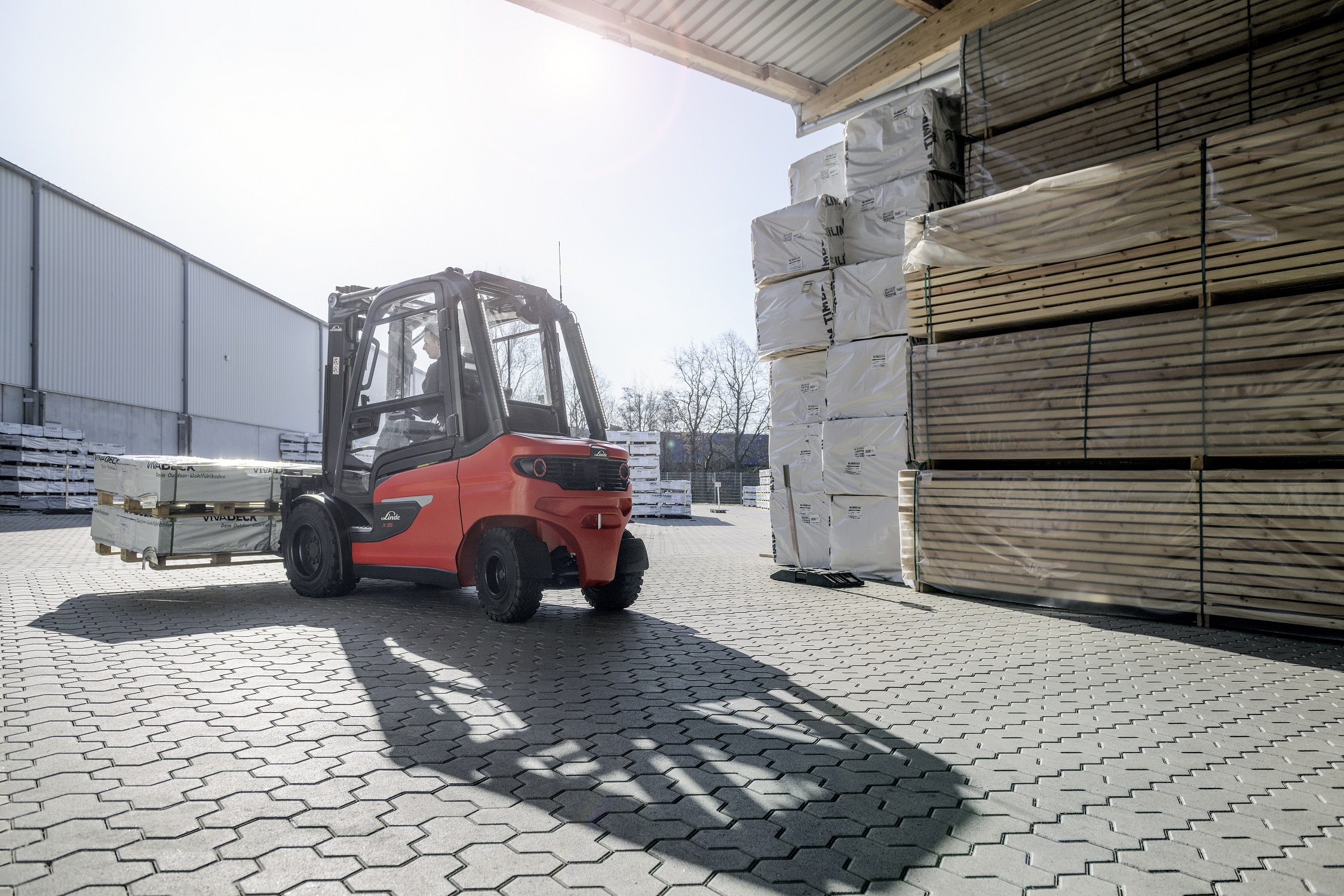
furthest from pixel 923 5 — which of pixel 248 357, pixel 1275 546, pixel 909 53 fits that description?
pixel 248 357

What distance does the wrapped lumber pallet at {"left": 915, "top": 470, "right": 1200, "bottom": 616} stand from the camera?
19.0 ft

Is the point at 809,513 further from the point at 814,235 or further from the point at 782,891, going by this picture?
the point at 782,891

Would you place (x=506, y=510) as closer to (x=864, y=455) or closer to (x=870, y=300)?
(x=864, y=455)

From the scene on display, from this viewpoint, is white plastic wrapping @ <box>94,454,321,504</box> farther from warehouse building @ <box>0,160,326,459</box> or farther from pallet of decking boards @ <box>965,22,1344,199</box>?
warehouse building @ <box>0,160,326,459</box>

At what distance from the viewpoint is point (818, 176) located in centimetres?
930

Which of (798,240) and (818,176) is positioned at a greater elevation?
(818,176)

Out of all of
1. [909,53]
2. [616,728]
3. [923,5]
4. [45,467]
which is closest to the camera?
[616,728]

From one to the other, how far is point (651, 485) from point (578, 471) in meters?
17.6

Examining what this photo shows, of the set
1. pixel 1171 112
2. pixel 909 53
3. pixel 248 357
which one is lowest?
pixel 1171 112

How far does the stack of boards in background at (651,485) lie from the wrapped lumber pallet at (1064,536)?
15.4 metres

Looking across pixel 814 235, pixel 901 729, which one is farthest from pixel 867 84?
pixel 901 729

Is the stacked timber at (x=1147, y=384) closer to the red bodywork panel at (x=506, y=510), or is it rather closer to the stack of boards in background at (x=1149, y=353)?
the stack of boards in background at (x=1149, y=353)

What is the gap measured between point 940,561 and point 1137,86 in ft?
14.2

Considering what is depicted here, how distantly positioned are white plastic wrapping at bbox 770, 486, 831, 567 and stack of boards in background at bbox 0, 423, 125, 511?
17240 millimetres
